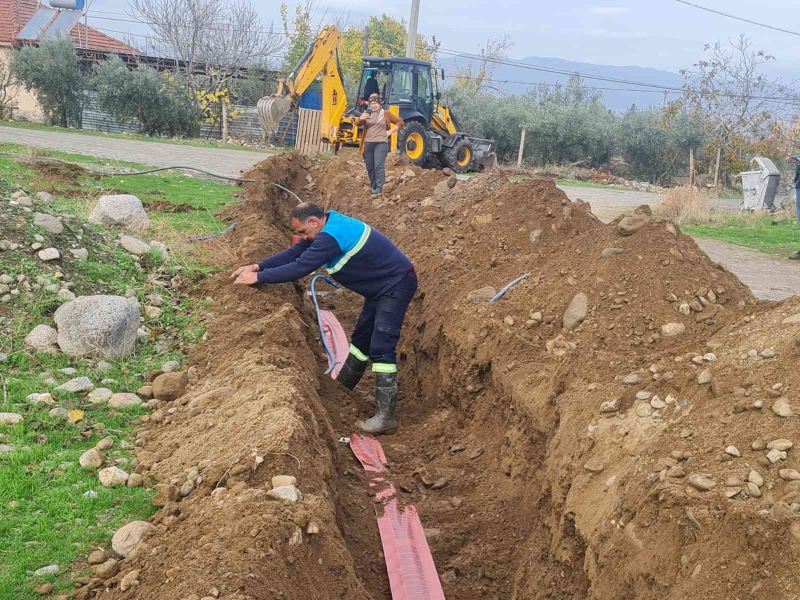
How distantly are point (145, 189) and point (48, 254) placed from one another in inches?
253

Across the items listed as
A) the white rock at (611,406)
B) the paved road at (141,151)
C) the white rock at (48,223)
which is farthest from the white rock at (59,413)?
the paved road at (141,151)

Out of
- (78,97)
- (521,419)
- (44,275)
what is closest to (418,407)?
(521,419)

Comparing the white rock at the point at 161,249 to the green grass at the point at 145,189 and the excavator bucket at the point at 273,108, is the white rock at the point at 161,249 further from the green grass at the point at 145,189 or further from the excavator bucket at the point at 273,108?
the excavator bucket at the point at 273,108

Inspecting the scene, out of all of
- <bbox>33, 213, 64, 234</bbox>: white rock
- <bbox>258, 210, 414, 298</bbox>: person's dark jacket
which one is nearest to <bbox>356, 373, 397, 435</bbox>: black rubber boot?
<bbox>258, 210, 414, 298</bbox>: person's dark jacket

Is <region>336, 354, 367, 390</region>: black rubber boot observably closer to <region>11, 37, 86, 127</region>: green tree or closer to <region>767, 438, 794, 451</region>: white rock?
<region>767, 438, 794, 451</region>: white rock

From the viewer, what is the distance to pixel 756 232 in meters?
16.6

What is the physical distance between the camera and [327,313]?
941 cm

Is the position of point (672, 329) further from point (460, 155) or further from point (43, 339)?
point (460, 155)

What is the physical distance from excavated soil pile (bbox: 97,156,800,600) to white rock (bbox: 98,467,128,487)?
179 millimetres

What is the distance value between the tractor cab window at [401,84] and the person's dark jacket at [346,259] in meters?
14.7

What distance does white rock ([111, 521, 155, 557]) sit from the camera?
3.77 m

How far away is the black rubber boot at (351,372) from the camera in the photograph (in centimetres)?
736

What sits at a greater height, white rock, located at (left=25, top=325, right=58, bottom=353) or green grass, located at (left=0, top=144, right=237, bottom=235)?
green grass, located at (left=0, top=144, right=237, bottom=235)

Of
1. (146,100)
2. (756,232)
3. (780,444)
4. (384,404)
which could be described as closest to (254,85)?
(146,100)
